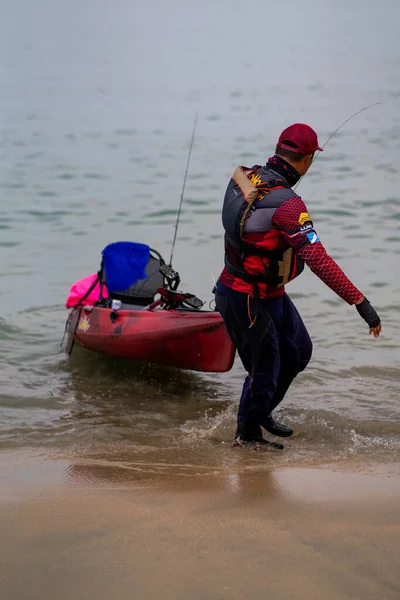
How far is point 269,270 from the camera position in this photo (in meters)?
4.85

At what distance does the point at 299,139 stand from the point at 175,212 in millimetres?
9410

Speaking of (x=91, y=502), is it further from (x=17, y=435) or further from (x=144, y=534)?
(x=17, y=435)

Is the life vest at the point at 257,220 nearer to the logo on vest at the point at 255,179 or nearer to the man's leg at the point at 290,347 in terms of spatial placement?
the logo on vest at the point at 255,179

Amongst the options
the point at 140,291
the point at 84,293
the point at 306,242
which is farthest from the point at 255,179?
the point at 84,293

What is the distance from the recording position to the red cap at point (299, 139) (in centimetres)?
479

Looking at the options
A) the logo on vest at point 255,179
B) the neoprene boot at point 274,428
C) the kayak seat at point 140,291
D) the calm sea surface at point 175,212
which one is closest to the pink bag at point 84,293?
the kayak seat at point 140,291

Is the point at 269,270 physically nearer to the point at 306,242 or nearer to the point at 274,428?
the point at 306,242

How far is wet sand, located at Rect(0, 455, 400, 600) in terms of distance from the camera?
3.23 m

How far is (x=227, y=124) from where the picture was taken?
22.6 meters

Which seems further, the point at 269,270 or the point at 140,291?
the point at 140,291

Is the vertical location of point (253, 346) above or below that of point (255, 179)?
below

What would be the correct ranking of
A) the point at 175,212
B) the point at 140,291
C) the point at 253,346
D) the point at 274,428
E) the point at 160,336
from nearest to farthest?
the point at 253,346 < the point at 274,428 < the point at 160,336 < the point at 140,291 < the point at 175,212

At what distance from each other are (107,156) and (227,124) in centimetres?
433

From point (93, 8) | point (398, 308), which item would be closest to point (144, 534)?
point (398, 308)
